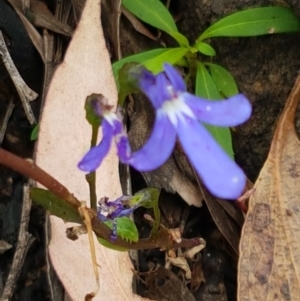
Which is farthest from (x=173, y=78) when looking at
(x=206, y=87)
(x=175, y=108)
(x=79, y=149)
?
(x=206, y=87)

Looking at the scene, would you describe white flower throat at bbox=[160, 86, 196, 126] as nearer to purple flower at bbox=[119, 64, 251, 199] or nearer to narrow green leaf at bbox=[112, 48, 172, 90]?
purple flower at bbox=[119, 64, 251, 199]

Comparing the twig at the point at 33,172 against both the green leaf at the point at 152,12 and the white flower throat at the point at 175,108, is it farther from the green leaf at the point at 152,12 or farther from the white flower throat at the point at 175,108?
the green leaf at the point at 152,12

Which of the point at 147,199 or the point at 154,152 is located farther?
the point at 147,199

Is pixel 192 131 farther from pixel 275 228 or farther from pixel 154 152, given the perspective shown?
pixel 275 228

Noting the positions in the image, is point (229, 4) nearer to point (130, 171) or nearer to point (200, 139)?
point (130, 171)

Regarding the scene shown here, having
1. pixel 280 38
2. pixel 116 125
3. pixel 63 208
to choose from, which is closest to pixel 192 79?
pixel 280 38

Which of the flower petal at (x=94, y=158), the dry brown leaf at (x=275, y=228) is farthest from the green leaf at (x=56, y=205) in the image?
the dry brown leaf at (x=275, y=228)

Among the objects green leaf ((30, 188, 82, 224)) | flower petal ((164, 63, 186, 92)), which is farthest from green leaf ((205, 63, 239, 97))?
flower petal ((164, 63, 186, 92))
